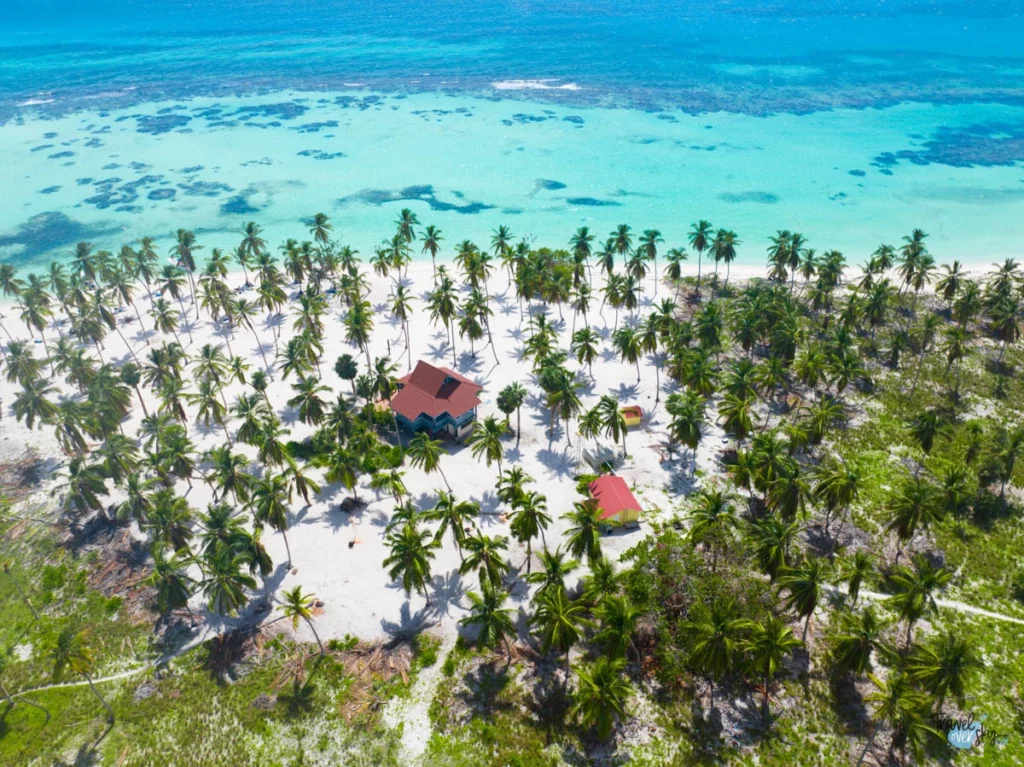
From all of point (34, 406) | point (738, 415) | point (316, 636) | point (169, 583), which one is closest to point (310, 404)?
point (169, 583)

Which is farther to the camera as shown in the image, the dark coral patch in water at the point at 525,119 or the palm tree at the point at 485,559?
the dark coral patch in water at the point at 525,119

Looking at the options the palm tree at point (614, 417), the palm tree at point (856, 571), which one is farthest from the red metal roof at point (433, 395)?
the palm tree at point (856, 571)

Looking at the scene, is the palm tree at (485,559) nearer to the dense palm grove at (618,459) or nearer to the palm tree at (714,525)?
the dense palm grove at (618,459)

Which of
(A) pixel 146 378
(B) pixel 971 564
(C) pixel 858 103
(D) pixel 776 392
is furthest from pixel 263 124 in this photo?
(B) pixel 971 564

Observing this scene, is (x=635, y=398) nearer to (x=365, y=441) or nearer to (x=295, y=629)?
(x=365, y=441)

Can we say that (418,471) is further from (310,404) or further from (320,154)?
(320,154)

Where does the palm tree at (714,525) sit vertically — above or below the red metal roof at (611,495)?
above
